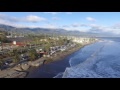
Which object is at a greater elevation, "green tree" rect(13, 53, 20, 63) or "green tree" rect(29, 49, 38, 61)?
"green tree" rect(29, 49, 38, 61)

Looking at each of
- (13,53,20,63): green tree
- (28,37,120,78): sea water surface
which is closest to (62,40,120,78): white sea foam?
(28,37,120,78): sea water surface

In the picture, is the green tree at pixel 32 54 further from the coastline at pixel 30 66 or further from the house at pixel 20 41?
the house at pixel 20 41

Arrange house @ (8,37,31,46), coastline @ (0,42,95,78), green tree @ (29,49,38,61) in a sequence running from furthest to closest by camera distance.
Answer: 1. house @ (8,37,31,46)
2. green tree @ (29,49,38,61)
3. coastline @ (0,42,95,78)

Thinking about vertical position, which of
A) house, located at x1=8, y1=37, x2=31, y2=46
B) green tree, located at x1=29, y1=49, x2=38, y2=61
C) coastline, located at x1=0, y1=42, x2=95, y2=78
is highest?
house, located at x1=8, y1=37, x2=31, y2=46

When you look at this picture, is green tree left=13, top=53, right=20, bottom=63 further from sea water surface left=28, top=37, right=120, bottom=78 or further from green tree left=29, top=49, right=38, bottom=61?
sea water surface left=28, top=37, right=120, bottom=78
